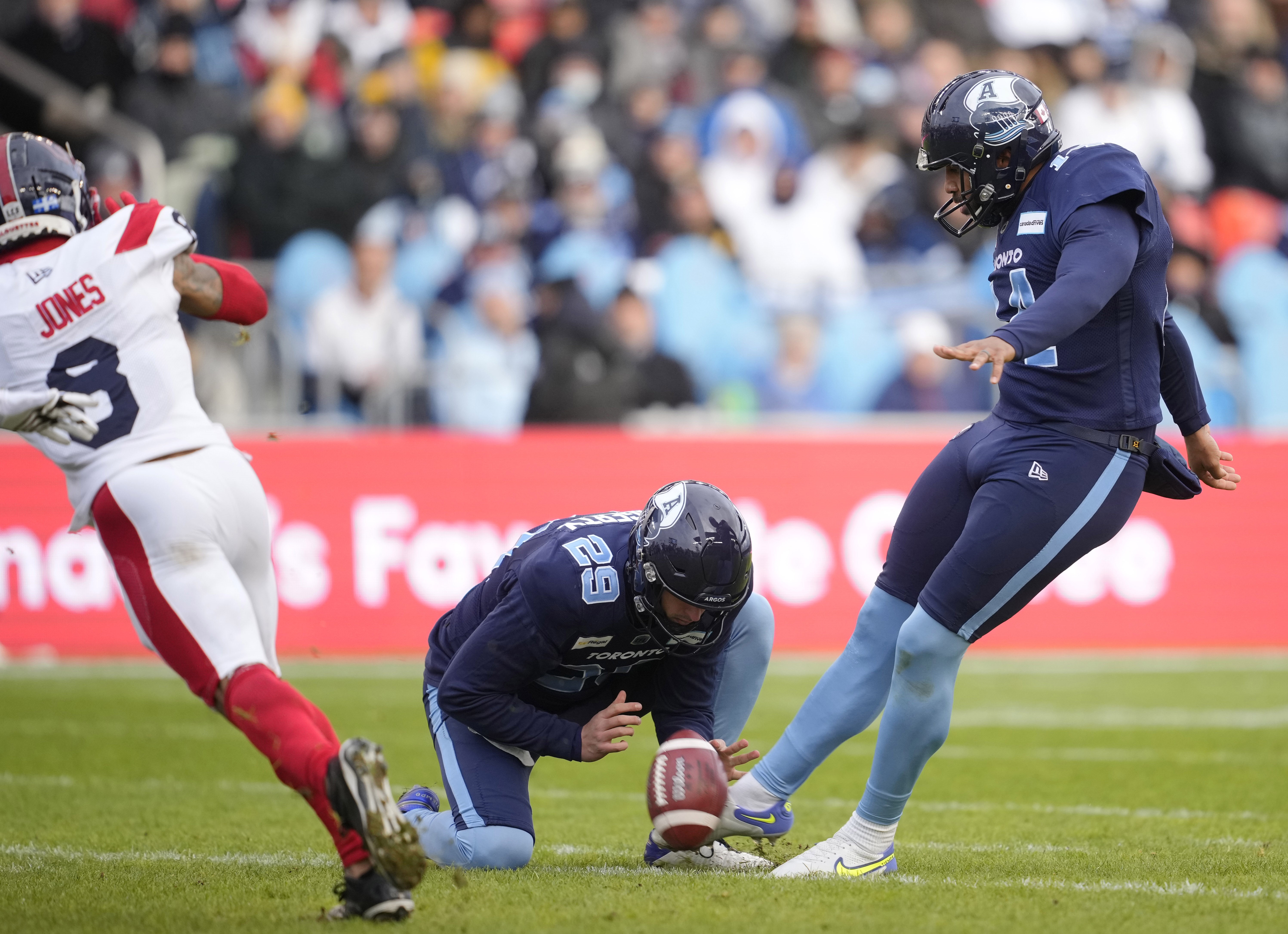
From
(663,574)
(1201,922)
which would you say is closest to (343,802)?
(663,574)

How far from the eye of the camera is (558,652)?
4543 millimetres

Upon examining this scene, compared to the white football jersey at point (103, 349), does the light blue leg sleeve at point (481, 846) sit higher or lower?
lower

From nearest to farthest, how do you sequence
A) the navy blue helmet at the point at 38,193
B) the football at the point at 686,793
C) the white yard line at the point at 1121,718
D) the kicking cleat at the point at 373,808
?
the kicking cleat at the point at 373,808
the navy blue helmet at the point at 38,193
the football at the point at 686,793
the white yard line at the point at 1121,718

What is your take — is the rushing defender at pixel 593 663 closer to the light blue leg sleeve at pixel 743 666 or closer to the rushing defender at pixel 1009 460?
the light blue leg sleeve at pixel 743 666

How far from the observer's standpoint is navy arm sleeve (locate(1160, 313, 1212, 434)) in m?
4.75

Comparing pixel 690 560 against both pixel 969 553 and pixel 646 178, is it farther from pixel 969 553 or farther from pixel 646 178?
pixel 646 178

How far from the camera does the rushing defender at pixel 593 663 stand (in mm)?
4383

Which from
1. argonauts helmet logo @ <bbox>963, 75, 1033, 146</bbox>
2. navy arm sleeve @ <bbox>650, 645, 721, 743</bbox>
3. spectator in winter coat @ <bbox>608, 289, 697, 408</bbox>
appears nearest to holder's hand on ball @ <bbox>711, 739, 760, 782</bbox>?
navy arm sleeve @ <bbox>650, 645, 721, 743</bbox>

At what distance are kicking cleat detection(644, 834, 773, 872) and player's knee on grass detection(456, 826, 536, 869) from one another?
1.27 feet

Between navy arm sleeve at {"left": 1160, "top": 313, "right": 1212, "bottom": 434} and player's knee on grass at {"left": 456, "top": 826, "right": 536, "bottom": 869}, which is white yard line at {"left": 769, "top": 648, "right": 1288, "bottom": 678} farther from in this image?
player's knee on grass at {"left": 456, "top": 826, "right": 536, "bottom": 869}

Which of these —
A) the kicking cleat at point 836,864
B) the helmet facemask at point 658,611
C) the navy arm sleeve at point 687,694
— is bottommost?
the kicking cleat at point 836,864

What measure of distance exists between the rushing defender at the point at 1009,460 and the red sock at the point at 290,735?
1396mm

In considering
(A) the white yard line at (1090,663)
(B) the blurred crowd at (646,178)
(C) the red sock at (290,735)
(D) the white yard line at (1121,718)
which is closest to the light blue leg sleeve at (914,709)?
(C) the red sock at (290,735)

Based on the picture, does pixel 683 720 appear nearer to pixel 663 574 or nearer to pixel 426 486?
pixel 663 574
